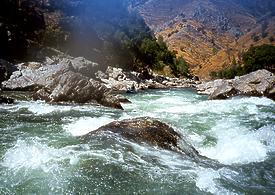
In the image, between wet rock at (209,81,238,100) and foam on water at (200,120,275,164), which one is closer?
foam on water at (200,120,275,164)

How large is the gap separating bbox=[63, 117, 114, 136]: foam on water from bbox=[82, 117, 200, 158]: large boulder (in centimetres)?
198

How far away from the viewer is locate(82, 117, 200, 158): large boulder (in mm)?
11695

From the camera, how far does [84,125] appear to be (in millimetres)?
15508

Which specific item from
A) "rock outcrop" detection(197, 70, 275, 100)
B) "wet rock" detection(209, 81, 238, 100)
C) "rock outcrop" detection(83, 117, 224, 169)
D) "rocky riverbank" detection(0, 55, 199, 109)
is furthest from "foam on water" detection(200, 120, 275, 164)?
"rock outcrop" detection(197, 70, 275, 100)

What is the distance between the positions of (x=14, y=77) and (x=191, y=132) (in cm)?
2025

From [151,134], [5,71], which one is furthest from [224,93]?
[151,134]

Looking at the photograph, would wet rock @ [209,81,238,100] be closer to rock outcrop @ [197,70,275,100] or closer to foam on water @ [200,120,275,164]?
rock outcrop @ [197,70,275,100]

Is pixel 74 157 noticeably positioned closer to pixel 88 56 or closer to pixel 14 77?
pixel 14 77

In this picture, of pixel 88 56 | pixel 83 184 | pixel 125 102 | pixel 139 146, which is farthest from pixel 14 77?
pixel 88 56

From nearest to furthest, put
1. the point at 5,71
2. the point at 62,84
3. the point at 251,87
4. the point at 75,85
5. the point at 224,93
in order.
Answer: the point at 75,85, the point at 62,84, the point at 5,71, the point at 224,93, the point at 251,87

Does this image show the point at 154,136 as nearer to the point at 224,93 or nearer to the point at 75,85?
the point at 75,85

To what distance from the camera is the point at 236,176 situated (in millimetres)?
9914

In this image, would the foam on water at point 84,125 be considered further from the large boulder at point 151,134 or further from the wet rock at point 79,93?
the wet rock at point 79,93

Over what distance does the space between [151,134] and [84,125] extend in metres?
4.53
